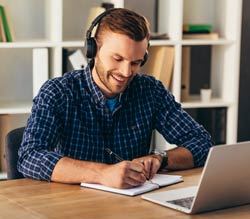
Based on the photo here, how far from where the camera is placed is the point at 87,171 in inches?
85.1

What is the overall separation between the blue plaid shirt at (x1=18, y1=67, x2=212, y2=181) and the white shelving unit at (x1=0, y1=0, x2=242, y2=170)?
1.19 meters

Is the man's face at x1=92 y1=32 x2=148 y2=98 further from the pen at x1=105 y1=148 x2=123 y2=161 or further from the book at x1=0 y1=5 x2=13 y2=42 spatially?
the book at x1=0 y1=5 x2=13 y2=42

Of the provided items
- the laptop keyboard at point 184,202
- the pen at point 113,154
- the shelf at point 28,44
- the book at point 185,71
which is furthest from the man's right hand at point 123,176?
the book at point 185,71

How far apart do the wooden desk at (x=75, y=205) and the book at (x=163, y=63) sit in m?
1.86

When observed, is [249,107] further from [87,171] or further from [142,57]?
[87,171]

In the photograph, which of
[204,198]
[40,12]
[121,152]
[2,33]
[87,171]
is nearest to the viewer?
[204,198]

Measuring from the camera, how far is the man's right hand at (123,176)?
2088 millimetres

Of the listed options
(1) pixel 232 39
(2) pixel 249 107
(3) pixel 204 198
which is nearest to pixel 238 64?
(1) pixel 232 39

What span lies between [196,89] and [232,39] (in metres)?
0.43

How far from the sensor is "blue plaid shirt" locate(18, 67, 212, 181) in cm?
231

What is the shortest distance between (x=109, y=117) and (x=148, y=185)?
0.45m

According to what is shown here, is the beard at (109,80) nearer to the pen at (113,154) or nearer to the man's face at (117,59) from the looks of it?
the man's face at (117,59)

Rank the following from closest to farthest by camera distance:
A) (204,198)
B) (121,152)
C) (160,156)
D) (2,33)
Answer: (204,198)
(160,156)
(121,152)
(2,33)

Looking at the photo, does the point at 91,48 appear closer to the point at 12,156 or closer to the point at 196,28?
the point at 12,156
